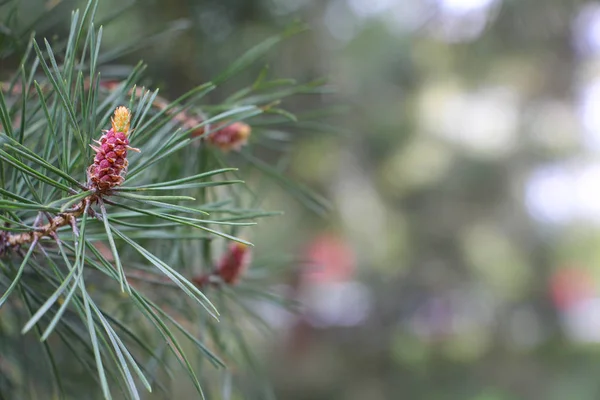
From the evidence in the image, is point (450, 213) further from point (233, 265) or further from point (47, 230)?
point (47, 230)

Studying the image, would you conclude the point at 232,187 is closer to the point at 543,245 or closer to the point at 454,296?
the point at 454,296

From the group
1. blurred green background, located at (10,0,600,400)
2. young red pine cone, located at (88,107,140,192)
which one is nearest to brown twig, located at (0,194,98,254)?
young red pine cone, located at (88,107,140,192)

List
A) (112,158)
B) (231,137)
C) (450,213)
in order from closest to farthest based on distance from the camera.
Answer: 1. (112,158)
2. (231,137)
3. (450,213)

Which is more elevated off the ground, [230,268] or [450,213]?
[450,213]

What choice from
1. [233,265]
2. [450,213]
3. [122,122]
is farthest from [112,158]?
[450,213]

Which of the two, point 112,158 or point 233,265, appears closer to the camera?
point 112,158

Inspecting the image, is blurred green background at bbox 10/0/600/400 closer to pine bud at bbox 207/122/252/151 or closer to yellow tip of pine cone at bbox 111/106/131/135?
pine bud at bbox 207/122/252/151

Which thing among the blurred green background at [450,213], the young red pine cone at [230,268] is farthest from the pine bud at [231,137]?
the blurred green background at [450,213]
